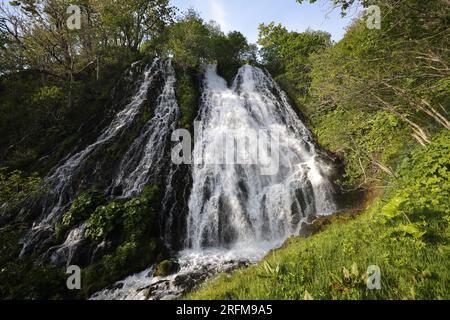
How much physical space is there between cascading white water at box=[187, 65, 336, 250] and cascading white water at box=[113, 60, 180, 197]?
83.1 inches

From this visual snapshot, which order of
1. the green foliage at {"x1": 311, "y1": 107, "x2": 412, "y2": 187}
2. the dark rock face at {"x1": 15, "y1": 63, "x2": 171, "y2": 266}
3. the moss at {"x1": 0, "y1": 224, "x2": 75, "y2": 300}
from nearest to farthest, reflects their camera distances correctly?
the moss at {"x1": 0, "y1": 224, "x2": 75, "y2": 300}
the dark rock face at {"x1": 15, "y1": 63, "x2": 171, "y2": 266}
the green foliage at {"x1": 311, "y1": 107, "x2": 412, "y2": 187}

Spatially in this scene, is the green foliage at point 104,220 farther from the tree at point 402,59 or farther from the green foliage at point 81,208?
the tree at point 402,59

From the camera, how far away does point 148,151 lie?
14.1 meters

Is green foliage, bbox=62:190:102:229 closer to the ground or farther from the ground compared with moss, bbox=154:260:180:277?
A: farther from the ground

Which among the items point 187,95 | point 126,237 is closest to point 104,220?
point 126,237

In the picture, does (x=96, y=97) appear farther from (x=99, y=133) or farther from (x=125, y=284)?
(x=125, y=284)

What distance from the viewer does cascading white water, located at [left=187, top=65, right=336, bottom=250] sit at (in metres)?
10.6

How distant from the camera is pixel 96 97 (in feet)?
64.2

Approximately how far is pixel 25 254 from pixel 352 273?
11220mm

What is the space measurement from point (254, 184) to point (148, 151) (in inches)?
252

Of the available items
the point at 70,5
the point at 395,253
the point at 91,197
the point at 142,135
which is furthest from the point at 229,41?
the point at 395,253

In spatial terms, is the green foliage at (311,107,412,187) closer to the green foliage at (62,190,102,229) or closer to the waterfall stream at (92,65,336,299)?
the waterfall stream at (92,65,336,299)
